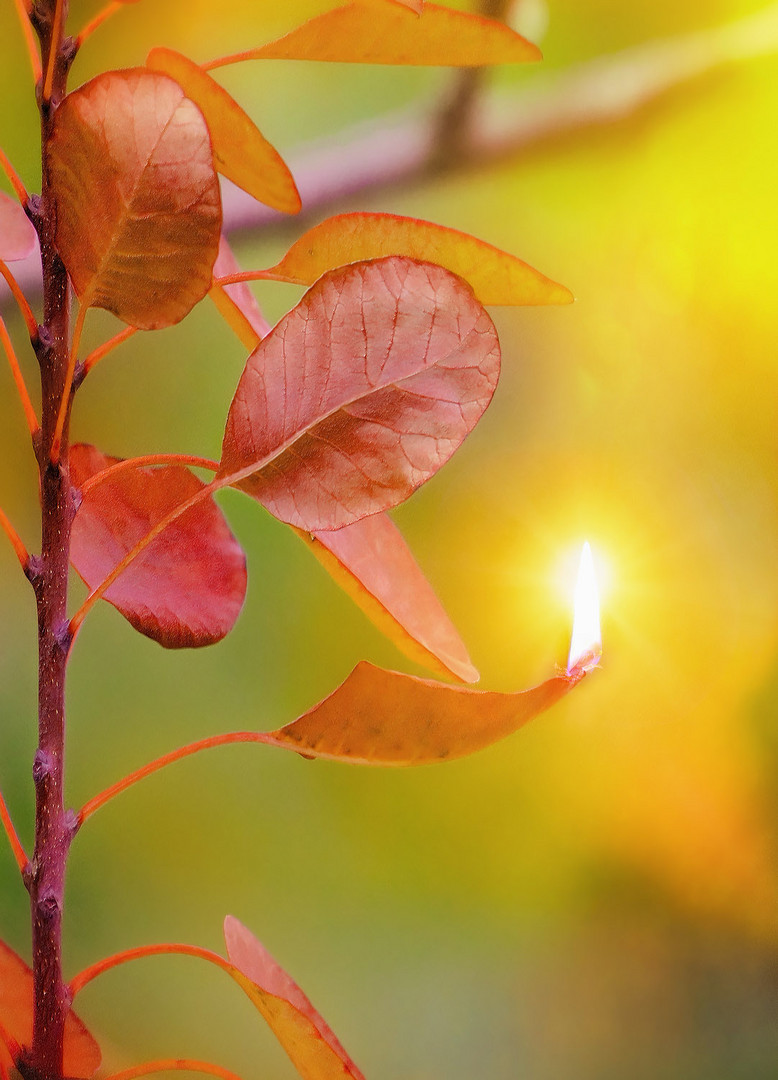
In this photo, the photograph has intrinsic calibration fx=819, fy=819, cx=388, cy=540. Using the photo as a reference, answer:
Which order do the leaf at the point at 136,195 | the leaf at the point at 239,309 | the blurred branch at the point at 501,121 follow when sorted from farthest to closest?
the blurred branch at the point at 501,121
the leaf at the point at 239,309
the leaf at the point at 136,195

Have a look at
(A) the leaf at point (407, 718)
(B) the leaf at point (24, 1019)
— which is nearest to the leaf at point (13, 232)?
(A) the leaf at point (407, 718)

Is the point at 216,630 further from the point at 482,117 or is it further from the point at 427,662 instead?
the point at 482,117

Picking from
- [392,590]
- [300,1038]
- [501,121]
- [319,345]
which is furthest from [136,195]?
[501,121]

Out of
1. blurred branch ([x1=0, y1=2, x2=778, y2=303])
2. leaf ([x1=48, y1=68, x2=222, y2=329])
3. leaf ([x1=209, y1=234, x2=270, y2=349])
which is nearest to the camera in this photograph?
leaf ([x1=48, y1=68, x2=222, y2=329])

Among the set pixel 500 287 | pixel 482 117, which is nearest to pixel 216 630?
pixel 500 287

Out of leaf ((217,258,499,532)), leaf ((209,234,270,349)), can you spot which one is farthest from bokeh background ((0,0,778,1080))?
leaf ((217,258,499,532))

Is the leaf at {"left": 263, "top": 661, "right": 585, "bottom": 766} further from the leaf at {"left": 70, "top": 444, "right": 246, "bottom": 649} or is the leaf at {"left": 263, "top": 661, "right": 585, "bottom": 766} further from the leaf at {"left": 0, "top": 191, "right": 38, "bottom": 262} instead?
the leaf at {"left": 0, "top": 191, "right": 38, "bottom": 262}

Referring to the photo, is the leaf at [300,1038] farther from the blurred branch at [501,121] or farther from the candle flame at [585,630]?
the blurred branch at [501,121]
